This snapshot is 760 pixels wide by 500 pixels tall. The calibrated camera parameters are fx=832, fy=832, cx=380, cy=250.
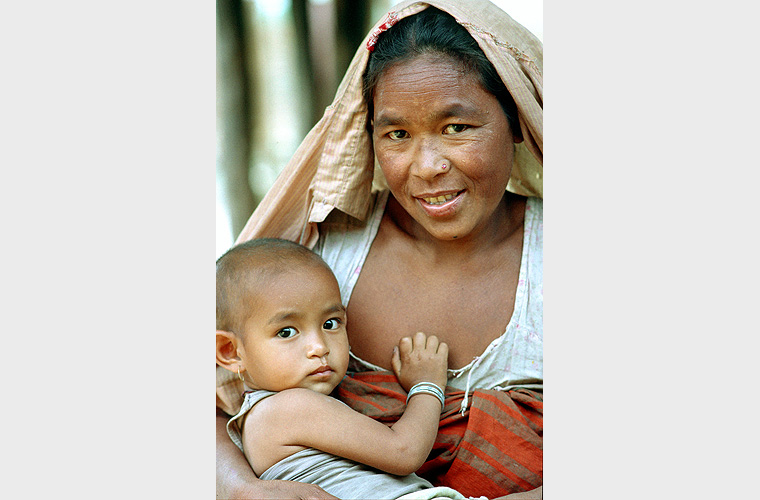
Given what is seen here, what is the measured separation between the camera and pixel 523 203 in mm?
2512

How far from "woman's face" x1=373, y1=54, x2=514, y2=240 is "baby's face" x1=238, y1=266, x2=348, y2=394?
14.8 inches

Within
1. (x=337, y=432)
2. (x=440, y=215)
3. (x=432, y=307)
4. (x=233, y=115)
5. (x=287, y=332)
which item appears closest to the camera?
(x=337, y=432)

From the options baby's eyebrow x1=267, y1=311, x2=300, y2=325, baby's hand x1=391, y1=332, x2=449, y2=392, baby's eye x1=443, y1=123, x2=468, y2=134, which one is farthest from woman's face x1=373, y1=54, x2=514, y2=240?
baby's eyebrow x1=267, y1=311, x2=300, y2=325

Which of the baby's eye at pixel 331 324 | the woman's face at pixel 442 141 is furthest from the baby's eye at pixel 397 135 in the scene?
the baby's eye at pixel 331 324

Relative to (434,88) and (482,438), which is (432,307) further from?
(434,88)

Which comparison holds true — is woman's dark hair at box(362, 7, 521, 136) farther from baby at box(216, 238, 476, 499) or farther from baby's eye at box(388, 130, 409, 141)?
baby at box(216, 238, 476, 499)

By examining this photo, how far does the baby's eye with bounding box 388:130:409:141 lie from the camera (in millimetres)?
2240

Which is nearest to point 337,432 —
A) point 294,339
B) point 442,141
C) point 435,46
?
point 294,339

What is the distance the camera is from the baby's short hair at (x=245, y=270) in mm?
2178

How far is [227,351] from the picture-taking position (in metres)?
2.22

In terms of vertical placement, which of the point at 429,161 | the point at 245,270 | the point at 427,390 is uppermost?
the point at 429,161

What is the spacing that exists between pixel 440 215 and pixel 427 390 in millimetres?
470

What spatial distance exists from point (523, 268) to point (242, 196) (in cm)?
89

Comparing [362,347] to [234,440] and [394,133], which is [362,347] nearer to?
[234,440]
